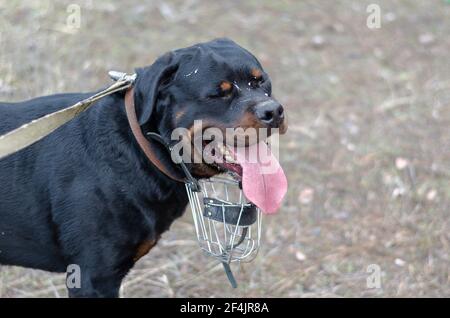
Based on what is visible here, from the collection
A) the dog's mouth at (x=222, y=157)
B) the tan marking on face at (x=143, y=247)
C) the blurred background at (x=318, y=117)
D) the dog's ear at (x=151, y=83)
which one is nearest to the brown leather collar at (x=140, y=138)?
the dog's ear at (x=151, y=83)

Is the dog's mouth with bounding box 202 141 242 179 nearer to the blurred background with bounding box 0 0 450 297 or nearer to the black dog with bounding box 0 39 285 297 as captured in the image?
the black dog with bounding box 0 39 285 297

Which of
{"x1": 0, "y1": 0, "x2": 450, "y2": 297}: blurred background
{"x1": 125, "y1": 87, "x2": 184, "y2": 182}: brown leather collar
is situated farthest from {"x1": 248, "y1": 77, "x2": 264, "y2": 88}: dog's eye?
{"x1": 0, "y1": 0, "x2": 450, "y2": 297}: blurred background

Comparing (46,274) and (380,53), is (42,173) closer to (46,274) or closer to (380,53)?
(46,274)

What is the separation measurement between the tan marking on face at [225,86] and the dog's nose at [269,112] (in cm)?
15

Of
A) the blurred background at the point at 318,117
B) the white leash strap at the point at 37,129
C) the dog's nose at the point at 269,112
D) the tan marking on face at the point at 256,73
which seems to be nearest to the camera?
the white leash strap at the point at 37,129

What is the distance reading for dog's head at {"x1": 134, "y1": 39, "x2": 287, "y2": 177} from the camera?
2.77 metres

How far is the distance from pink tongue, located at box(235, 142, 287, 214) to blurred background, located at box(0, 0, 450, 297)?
1159mm

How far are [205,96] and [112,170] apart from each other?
19.4 inches

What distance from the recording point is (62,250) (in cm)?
299

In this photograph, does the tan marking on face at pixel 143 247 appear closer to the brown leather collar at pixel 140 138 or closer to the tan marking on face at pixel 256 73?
the brown leather collar at pixel 140 138

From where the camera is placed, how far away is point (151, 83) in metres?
2.81

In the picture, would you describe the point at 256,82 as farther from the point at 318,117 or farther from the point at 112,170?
the point at 318,117

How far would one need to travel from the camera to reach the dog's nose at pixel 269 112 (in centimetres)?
274

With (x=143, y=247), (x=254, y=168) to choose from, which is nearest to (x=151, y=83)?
(x=254, y=168)
